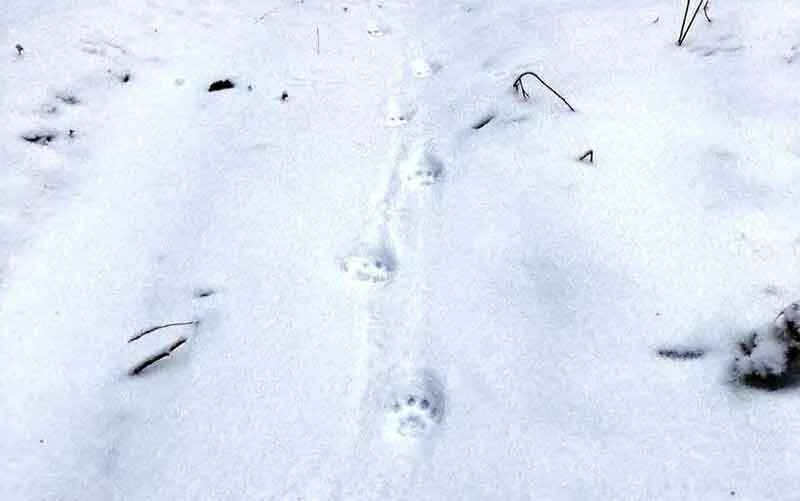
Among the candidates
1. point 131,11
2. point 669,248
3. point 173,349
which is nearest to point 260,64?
point 131,11

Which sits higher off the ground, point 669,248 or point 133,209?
point 669,248

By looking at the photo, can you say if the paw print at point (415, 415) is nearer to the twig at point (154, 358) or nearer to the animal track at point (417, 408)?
the animal track at point (417, 408)

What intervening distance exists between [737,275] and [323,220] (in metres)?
1.54

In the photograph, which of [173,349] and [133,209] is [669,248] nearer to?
[173,349]

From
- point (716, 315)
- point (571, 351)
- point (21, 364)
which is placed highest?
point (716, 315)

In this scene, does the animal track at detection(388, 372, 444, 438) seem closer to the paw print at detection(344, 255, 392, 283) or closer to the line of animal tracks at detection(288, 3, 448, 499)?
the line of animal tracks at detection(288, 3, 448, 499)

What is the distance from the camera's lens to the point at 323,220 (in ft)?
8.71

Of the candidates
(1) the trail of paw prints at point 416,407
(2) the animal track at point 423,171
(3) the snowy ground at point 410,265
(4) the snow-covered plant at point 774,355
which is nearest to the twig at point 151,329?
(3) the snowy ground at point 410,265

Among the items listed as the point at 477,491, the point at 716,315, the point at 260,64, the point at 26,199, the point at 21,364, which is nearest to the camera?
the point at 477,491

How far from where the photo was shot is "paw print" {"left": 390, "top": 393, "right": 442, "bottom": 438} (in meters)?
1.87

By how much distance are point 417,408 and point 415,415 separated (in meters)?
0.03

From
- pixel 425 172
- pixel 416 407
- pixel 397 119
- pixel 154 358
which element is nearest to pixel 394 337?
pixel 416 407

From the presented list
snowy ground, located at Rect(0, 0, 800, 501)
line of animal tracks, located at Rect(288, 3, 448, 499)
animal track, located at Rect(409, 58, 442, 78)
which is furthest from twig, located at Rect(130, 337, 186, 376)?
animal track, located at Rect(409, 58, 442, 78)

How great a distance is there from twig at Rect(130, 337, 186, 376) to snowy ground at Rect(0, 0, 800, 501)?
0.02 m
